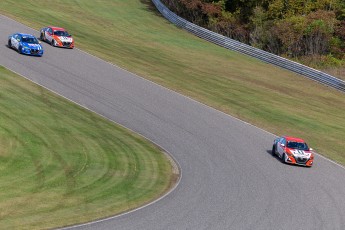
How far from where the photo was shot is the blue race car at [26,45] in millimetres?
46750

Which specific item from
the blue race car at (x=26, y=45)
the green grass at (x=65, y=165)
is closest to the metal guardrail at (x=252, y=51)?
the blue race car at (x=26, y=45)

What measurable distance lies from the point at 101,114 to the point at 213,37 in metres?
31.1

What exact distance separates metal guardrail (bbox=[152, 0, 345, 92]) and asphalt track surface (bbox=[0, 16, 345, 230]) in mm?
15400

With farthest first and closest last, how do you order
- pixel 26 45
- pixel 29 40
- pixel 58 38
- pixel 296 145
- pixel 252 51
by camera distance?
pixel 252 51, pixel 58 38, pixel 29 40, pixel 26 45, pixel 296 145

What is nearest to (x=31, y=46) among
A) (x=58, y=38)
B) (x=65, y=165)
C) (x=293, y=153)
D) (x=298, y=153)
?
(x=58, y=38)

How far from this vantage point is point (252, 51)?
62250mm

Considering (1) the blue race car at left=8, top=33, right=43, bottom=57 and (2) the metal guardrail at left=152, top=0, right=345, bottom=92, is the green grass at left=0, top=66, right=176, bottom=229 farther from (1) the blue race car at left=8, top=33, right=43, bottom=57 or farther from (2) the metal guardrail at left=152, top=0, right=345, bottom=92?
(2) the metal guardrail at left=152, top=0, right=345, bottom=92

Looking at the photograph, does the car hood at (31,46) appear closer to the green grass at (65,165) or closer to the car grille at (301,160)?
the green grass at (65,165)

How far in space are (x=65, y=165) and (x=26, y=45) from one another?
71.4 feet

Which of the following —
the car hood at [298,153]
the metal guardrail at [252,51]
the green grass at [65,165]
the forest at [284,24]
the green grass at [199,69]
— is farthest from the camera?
the forest at [284,24]

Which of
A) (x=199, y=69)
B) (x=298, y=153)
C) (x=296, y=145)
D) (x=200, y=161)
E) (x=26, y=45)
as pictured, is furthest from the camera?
(x=199, y=69)

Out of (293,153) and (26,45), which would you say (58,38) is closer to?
(26,45)

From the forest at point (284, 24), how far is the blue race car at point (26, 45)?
83.1ft

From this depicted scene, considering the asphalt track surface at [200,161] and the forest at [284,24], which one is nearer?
the asphalt track surface at [200,161]
